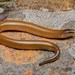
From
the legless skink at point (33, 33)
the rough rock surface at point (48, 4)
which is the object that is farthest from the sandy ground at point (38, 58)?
the rough rock surface at point (48, 4)

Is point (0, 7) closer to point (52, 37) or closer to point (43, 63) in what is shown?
point (52, 37)

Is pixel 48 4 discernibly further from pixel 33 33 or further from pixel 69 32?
pixel 69 32

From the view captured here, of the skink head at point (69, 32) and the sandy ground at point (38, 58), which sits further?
the skink head at point (69, 32)

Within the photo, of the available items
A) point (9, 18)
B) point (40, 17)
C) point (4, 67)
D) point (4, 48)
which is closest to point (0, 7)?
point (9, 18)

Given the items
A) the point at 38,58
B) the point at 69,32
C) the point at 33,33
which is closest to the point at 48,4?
the point at 33,33

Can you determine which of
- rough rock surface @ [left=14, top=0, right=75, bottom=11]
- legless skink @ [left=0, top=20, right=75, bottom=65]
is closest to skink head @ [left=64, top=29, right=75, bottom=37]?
legless skink @ [left=0, top=20, right=75, bottom=65]

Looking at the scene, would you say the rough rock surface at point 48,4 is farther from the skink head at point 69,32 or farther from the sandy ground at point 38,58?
the skink head at point 69,32

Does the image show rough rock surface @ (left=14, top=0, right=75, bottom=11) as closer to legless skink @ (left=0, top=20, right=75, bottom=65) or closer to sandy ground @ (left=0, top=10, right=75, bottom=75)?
sandy ground @ (left=0, top=10, right=75, bottom=75)

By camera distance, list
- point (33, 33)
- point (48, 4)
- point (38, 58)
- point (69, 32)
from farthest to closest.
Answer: point (48, 4) < point (33, 33) < point (69, 32) < point (38, 58)
